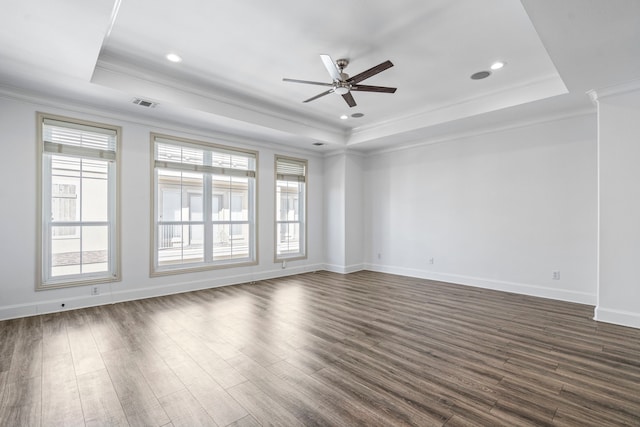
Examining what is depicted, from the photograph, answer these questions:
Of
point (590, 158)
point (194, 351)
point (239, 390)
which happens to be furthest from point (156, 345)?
point (590, 158)

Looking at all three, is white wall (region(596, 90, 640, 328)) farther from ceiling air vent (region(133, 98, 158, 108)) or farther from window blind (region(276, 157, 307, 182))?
ceiling air vent (region(133, 98, 158, 108))

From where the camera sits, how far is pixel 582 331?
11.1ft

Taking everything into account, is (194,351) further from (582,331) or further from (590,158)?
(590,158)

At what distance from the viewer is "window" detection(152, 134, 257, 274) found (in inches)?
198

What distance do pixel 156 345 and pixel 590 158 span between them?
623 centimetres

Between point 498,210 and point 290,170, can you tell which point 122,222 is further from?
point 498,210

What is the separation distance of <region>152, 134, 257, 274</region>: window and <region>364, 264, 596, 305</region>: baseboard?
335cm

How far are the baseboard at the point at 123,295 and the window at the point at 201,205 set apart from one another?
0.28 metres

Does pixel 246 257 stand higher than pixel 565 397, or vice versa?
pixel 246 257

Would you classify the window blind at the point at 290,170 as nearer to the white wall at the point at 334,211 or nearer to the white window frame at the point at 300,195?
the white window frame at the point at 300,195

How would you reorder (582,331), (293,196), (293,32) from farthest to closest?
1. (293,196)
2. (582,331)
3. (293,32)

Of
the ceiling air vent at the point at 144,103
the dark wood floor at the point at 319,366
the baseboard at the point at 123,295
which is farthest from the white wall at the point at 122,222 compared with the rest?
the ceiling air vent at the point at 144,103

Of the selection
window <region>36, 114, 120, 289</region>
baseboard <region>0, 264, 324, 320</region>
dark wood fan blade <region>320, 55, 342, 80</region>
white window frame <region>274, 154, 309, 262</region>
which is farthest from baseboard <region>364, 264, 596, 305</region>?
window <region>36, 114, 120, 289</region>

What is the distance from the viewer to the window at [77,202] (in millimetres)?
4004
